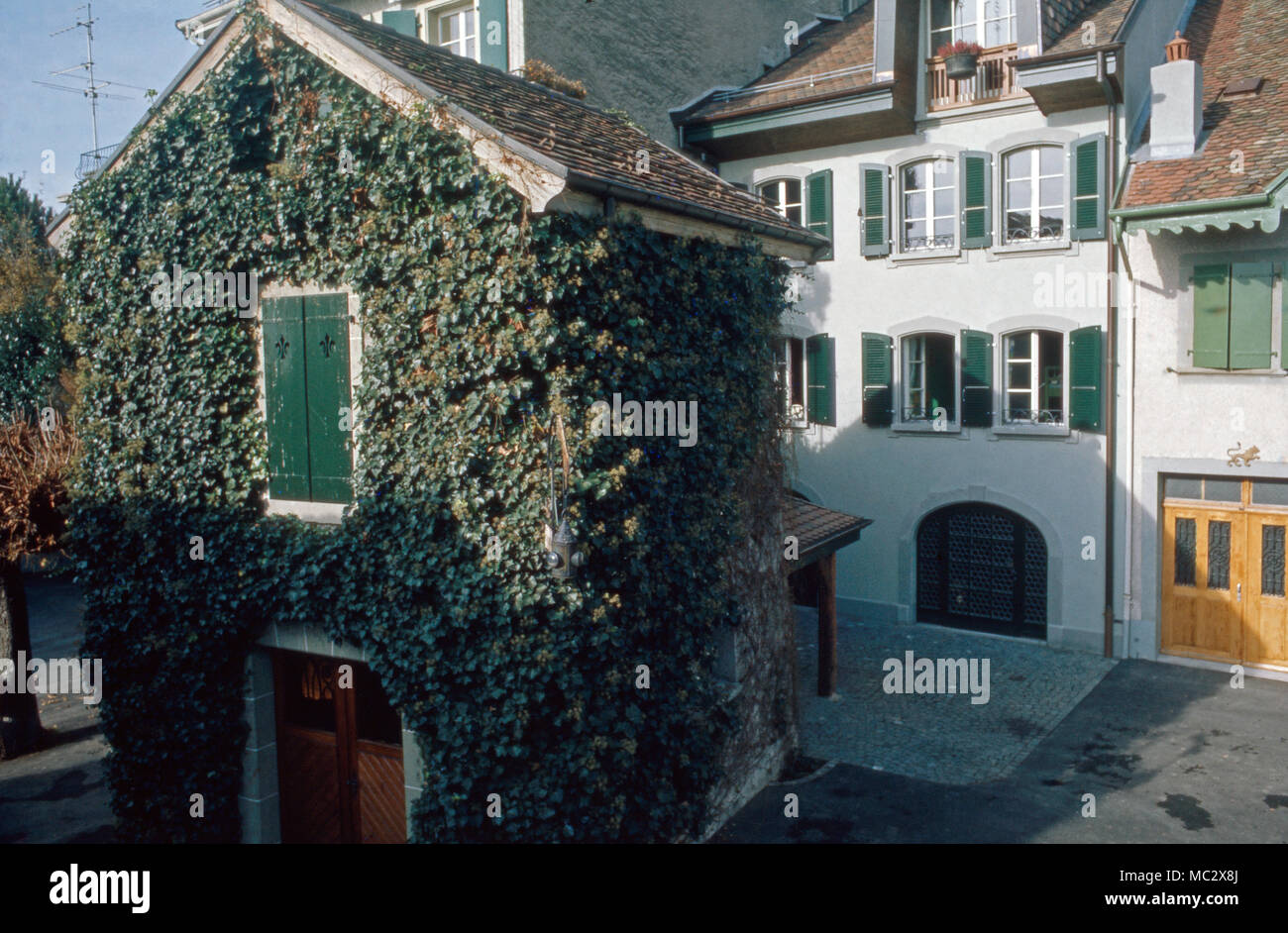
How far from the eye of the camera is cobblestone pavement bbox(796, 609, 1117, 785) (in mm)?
11810

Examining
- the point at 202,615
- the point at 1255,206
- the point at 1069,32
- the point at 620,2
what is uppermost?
the point at 620,2

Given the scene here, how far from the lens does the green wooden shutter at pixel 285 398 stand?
344 inches

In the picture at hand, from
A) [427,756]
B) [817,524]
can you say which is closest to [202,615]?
[427,756]

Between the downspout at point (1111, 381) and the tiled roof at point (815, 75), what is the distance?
3.89 meters

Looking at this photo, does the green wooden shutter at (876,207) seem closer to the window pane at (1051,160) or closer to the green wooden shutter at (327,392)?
the window pane at (1051,160)

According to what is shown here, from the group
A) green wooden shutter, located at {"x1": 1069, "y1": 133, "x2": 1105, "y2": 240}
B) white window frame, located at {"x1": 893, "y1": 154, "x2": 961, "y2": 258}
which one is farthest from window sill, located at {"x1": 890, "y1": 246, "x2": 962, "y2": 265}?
green wooden shutter, located at {"x1": 1069, "y1": 133, "x2": 1105, "y2": 240}

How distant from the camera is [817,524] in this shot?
12.6m

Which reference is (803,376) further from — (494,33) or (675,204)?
(675,204)

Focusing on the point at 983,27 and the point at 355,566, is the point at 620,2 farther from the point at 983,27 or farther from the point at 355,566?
the point at 355,566

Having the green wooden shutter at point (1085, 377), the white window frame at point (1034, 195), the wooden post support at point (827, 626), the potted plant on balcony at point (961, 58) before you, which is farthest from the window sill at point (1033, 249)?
the wooden post support at point (827, 626)

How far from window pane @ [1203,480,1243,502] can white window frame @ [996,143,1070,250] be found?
164 inches

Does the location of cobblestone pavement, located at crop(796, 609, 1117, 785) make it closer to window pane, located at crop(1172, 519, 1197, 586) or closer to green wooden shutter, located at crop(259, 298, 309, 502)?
window pane, located at crop(1172, 519, 1197, 586)

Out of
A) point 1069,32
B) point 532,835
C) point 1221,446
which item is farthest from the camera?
point 1069,32

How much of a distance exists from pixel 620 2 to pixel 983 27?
19.4ft
